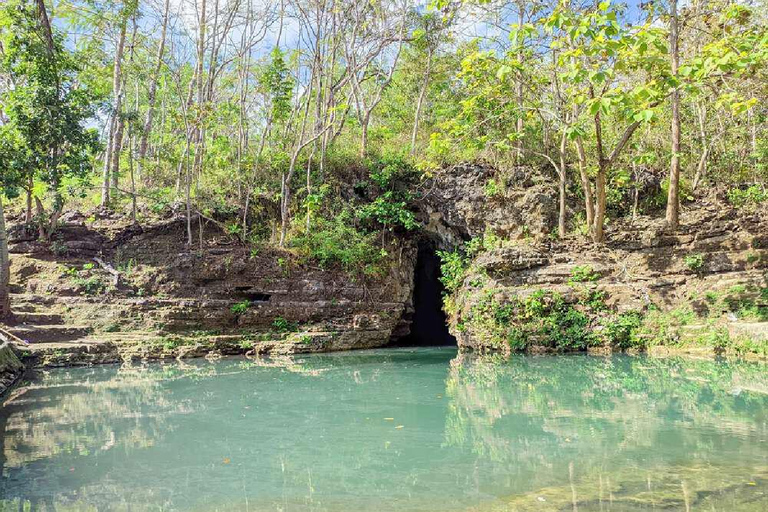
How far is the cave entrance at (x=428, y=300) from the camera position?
17844 mm

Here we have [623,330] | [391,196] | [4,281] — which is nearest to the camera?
[4,281]

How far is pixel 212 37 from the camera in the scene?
14992mm

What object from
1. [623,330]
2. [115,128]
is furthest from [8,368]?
[623,330]

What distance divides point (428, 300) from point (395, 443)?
1393cm

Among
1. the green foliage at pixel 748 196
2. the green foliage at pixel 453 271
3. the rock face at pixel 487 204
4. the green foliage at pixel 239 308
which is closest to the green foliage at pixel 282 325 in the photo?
the green foliage at pixel 239 308

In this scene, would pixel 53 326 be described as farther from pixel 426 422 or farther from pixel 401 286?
pixel 426 422

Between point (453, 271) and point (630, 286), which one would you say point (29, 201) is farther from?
point (630, 286)

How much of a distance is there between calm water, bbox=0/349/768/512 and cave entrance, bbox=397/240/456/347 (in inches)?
363

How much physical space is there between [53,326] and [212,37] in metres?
8.77

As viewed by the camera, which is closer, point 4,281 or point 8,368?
point 8,368

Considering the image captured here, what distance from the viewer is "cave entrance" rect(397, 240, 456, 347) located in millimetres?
17844

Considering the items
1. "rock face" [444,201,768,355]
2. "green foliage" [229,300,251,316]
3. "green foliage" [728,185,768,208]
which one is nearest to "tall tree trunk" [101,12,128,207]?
"green foliage" [229,300,251,316]

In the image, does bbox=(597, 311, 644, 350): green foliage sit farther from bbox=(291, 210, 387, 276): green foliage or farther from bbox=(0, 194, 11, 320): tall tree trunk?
bbox=(0, 194, 11, 320): tall tree trunk

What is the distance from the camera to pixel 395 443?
476 centimetres
